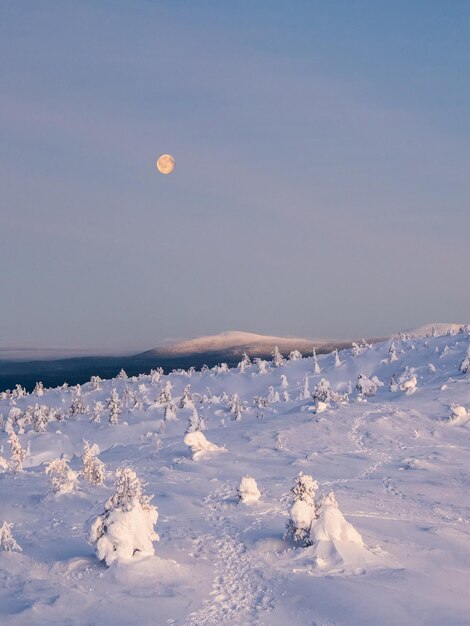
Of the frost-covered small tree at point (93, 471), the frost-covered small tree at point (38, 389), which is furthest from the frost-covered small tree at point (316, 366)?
the frost-covered small tree at point (93, 471)

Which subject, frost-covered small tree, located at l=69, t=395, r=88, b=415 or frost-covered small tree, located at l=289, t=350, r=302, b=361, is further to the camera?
frost-covered small tree, located at l=289, t=350, r=302, b=361

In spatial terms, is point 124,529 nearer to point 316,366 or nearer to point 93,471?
point 93,471

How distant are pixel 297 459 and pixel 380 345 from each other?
191 feet

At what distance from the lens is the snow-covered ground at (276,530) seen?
1333cm

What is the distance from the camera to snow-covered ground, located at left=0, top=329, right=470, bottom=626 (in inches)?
525

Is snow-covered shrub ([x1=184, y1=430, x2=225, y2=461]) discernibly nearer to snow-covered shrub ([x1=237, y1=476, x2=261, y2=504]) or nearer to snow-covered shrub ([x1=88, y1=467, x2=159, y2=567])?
snow-covered shrub ([x1=237, y1=476, x2=261, y2=504])

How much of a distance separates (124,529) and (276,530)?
4.80m

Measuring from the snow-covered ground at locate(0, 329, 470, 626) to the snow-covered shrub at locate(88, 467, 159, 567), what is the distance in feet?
0.89

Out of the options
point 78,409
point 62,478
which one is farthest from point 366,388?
point 78,409

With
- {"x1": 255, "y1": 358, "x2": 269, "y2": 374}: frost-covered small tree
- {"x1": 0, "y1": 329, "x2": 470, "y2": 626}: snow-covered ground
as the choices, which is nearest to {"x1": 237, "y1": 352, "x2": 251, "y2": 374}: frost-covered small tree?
{"x1": 255, "y1": 358, "x2": 269, "y2": 374}: frost-covered small tree

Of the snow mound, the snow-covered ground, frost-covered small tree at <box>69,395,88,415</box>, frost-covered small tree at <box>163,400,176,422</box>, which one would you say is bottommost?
frost-covered small tree at <box>69,395,88,415</box>

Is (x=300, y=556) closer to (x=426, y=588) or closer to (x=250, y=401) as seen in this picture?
(x=426, y=588)

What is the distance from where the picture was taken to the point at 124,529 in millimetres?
15727

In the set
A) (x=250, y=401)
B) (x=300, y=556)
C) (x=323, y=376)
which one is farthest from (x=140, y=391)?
(x=300, y=556)
